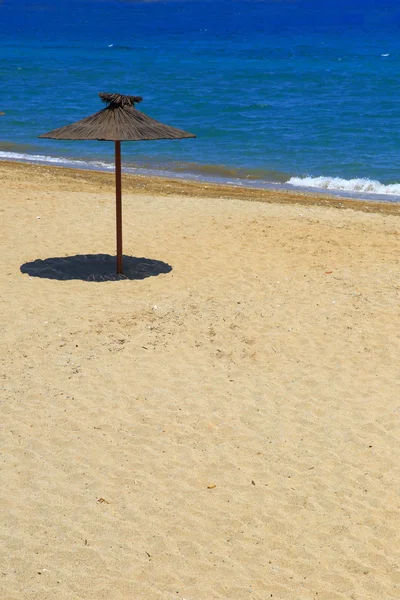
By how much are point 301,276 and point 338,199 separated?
7.30 metres

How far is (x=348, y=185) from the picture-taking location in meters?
19.8

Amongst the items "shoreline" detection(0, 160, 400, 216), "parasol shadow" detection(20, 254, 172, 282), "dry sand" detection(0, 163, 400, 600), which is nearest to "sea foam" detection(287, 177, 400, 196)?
"shoreline" detection(0, 160, 400, 216)

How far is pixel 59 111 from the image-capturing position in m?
31.2

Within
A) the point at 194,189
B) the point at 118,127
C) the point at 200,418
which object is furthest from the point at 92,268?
the point at 194,189

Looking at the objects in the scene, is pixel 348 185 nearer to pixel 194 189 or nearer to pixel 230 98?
pixel 194 189

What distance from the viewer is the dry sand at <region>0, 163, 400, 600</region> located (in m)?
5.05

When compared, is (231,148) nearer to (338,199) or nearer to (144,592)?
(338,199)

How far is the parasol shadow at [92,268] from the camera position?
10367 mm

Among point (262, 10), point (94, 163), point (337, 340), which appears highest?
point (262, 10)

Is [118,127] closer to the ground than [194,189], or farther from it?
farther from it

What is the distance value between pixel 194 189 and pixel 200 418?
11.2 meters

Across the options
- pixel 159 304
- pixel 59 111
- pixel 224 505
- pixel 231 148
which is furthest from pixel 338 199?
pixel 59 111

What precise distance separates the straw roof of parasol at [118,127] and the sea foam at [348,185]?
1010 cm

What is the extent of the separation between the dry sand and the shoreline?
4212 millimetres
